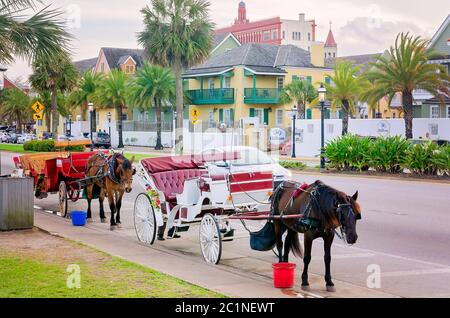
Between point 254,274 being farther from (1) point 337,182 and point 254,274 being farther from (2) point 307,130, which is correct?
(2) point 307,130

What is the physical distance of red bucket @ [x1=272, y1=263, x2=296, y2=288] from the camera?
32.7 feet

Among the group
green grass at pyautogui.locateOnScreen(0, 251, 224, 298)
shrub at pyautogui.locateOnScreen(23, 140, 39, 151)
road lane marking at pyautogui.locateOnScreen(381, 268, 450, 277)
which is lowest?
road lane marking at pyautogui.locateOnScreen(381, 268, 450, 277)

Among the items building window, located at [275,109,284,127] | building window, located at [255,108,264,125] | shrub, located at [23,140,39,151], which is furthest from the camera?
building window, located at [275,109,284,127]

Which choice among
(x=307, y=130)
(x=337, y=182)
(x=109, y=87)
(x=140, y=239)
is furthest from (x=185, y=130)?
(x=140, y=239)

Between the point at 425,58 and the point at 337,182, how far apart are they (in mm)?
16369

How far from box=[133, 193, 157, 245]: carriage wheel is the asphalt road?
31cm

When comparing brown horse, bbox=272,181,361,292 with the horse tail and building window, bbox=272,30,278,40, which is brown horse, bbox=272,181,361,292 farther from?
building window, bbox=272,30,278,40

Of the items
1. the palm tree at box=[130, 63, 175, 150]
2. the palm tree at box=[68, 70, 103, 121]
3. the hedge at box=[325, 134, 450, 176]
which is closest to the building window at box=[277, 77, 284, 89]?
the palm tree at box=[130, 63, 175, 150]

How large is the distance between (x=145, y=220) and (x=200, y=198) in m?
1.98

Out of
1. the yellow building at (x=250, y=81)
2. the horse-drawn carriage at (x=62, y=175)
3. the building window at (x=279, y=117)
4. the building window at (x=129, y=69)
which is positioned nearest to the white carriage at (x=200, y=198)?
the horse-drawn carriage at (x=62, y=175)

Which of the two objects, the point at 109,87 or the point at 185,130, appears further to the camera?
the point at 109,87

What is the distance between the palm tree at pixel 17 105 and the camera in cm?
9848

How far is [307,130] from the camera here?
160ft

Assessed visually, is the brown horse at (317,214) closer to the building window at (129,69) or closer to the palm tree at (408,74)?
the palm tree at (408,74)
